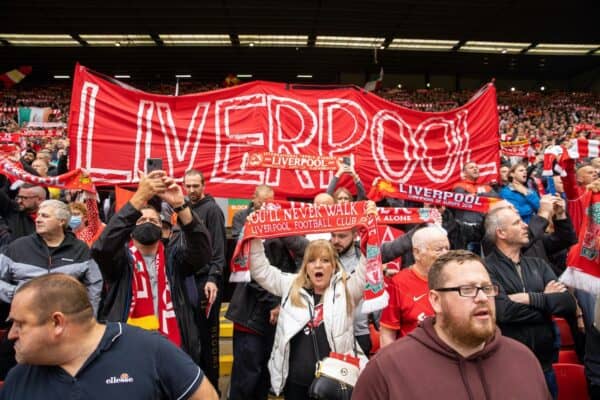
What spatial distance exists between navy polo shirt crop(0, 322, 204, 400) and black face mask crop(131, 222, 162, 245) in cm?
118

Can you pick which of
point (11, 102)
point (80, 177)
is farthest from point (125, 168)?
point (11, 102)

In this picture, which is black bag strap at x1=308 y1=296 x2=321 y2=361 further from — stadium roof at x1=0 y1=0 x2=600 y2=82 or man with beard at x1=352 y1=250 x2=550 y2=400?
stadium roof at x1=0 y1=0 x2=600 y2=82

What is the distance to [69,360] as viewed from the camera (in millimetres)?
1734

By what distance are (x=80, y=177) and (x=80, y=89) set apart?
1051mm

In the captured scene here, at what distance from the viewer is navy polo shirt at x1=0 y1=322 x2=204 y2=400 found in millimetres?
1697

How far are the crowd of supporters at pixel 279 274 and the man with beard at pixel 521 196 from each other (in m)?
0.67

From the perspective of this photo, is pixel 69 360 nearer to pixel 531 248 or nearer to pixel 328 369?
pixel 328 369

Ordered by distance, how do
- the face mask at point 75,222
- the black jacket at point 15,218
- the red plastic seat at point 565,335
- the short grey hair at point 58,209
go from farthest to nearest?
the face mask at point 75,222 → the black jacket at point 15,218 → the red plastic seat at point 565,335 → the short grey hair at point 58,209

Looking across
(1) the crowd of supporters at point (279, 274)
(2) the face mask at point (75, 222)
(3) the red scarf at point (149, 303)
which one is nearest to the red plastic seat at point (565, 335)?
(1) the crowd of supporters at point (279, 274)

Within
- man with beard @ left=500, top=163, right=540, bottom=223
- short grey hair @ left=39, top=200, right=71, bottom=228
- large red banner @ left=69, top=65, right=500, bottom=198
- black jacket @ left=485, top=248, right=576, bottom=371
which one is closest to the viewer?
black jacket @ left=485, top=248, right=576, bottom=371

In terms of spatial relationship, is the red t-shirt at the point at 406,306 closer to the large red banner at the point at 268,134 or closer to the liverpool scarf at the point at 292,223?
the liverpool scarf at the point at 292,223

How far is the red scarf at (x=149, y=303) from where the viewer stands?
2.88 metres

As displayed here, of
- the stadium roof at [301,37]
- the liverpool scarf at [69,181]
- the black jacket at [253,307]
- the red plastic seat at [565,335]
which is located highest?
the stadium roof at [301,37]

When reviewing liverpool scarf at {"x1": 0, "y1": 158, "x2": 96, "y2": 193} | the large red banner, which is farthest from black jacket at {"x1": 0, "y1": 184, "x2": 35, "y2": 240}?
the large red banner
